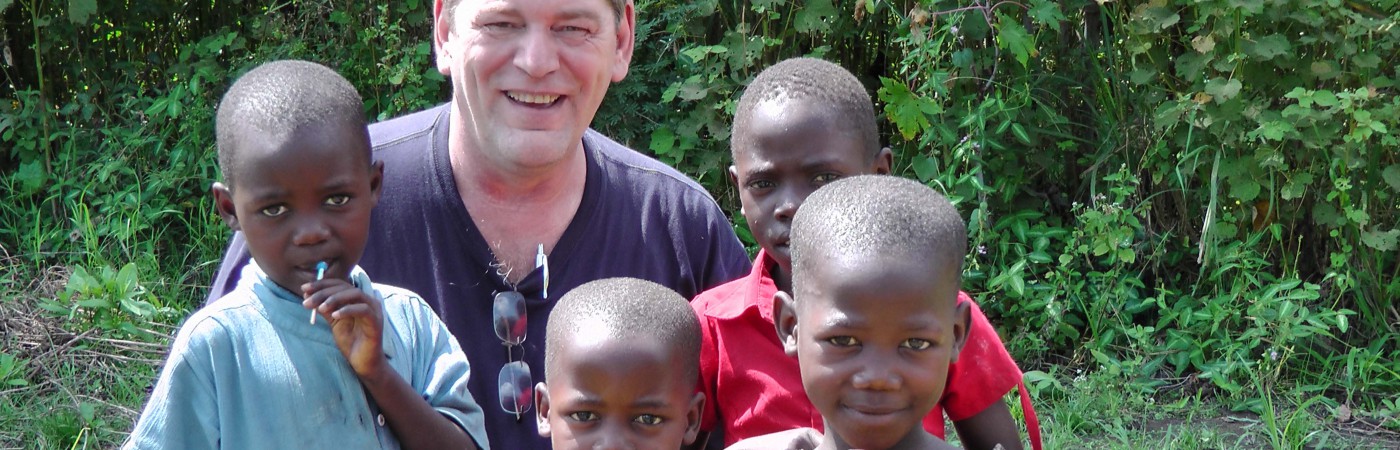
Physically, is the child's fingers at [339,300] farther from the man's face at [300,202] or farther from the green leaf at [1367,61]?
the green leaf at [1367,61]

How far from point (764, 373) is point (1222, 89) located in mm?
2535

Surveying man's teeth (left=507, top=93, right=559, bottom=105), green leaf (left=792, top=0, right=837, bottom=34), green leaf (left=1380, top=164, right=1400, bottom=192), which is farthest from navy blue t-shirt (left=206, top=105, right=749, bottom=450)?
green leaf (left=1380, top=164, right=1400, bottom=192)

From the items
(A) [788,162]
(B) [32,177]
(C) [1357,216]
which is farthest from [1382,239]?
(B) [32,177]

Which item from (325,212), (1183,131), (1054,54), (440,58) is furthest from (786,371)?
(1054,54)

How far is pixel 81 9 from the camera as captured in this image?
204 inches

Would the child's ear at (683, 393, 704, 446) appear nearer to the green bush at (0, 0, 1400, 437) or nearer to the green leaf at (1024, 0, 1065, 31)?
the green bush at (0, 0, 1400, 437)

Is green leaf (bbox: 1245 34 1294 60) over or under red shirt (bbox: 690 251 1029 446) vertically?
under

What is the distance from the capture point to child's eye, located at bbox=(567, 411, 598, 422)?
241cm

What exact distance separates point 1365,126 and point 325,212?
330cm

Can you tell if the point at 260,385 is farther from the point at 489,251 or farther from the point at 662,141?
the point at 662,141

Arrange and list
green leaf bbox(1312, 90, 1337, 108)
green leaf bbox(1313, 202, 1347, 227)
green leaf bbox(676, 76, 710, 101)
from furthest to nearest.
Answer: green leaf bbox(676, 76, 710, 101), green leaf bbox(1313, 202, 1347, 227), green leaf bbox(1312, 90, 1337, 108)

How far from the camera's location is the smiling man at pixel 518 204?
2.93 m

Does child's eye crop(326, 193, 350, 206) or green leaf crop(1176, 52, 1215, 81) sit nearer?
child's eye crop(326, 193, 350, 206)

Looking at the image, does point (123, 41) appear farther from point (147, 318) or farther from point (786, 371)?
point (786, 371)
